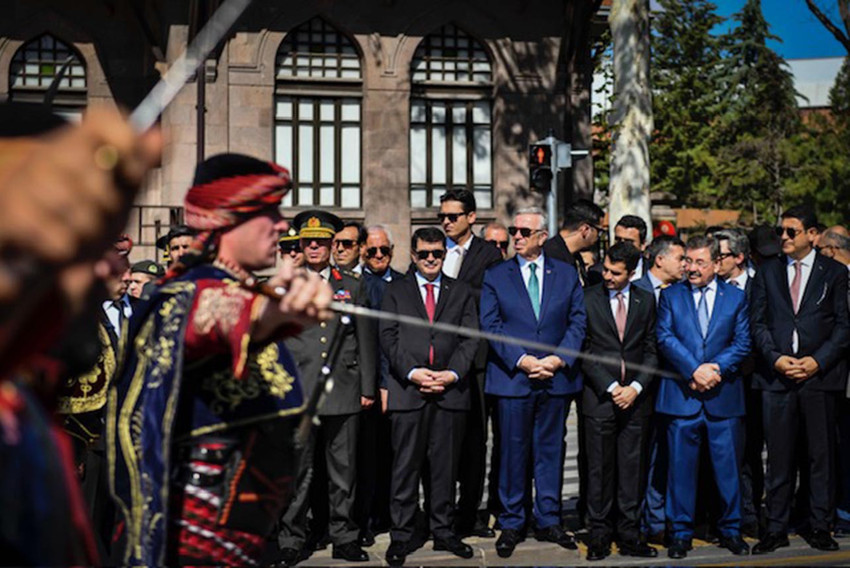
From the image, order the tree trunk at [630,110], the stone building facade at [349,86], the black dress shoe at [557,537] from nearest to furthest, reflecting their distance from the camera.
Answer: the black dress shoe at [557,537] < the tree trunk at [630,110] < the stone building facade at [349,86]

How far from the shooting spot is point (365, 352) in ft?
30.5

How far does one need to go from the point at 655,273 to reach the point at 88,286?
9.18m

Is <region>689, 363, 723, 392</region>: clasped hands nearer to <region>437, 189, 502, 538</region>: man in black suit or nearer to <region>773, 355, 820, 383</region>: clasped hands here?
<region>773, 355, 820, 383</region>: clasped hands

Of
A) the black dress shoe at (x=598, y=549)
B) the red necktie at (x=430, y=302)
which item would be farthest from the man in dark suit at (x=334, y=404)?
the black dress shoe at (x=598, y=549)

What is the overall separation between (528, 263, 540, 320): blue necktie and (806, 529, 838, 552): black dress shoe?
2670 mm

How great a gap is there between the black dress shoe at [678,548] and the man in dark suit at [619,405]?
7.0 inches

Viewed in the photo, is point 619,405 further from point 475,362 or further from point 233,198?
point 233,198

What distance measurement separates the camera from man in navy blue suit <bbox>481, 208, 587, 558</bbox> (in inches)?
366

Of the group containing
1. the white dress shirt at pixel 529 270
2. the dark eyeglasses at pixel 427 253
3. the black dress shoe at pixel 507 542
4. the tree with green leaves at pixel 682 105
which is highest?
the tree with green leaves at pixel 682 105

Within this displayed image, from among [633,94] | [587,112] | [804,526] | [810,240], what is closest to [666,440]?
[804,526]

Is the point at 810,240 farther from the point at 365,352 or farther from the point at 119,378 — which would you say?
the point at 119,378

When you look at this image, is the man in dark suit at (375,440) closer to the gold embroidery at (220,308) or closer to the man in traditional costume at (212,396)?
the man in traditional costume at (212,396)

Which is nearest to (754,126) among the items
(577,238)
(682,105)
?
(682,105)

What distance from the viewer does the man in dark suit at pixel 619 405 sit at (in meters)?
9.38
